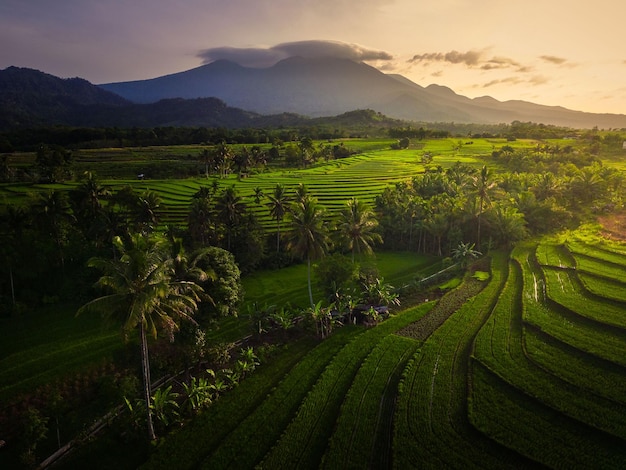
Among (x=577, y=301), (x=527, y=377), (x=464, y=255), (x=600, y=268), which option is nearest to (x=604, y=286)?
(x=577, y=301)

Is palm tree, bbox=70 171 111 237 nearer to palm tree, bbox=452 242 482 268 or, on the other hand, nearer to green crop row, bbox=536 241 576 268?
palm tree, bbox=452 242 482 268

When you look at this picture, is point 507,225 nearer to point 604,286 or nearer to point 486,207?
point 486,207

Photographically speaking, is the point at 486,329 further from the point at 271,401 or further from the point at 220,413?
the point at 220,413

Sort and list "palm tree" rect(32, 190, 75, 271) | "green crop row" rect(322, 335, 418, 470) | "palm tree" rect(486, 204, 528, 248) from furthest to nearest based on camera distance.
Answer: "palm tree" rect(486, 204, 528, 248)
"palm tree" rect(32, 190, 75, 271)
"green crop row" rect(322, 335, 418, 470)

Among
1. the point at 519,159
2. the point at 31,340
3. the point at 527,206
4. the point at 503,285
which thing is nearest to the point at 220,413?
the point at 31,340

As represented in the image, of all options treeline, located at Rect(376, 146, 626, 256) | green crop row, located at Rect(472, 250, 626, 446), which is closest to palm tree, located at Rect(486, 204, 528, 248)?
treeline, located at Rect(376, 146, 626, 256)

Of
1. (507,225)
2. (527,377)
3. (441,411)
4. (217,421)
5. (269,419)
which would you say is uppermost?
(507,225)
